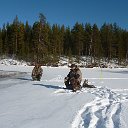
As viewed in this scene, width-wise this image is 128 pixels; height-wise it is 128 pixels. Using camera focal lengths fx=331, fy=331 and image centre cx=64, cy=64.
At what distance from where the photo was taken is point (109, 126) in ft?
26.0

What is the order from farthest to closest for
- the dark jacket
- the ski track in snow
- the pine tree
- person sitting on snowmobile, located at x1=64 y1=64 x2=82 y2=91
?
the pine tree → the dark jacket → person sitting on snowmobile, located at x1=64 y1=64 x2=82 y2=91 → the ski track in snow

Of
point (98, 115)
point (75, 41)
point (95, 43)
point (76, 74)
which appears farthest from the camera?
point (75, 41)

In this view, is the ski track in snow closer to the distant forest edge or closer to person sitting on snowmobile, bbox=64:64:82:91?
person sitting on snowmobile, bbox=64:64:82:91

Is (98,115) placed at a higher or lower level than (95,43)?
lower

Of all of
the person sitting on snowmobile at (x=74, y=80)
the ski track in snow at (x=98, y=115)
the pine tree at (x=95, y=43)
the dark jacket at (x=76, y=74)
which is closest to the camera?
the ski track in snow at (x=98, y=115)

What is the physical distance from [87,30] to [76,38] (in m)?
5.07

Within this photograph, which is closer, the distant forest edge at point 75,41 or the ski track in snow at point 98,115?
→ the ski track in snow at point 98,115

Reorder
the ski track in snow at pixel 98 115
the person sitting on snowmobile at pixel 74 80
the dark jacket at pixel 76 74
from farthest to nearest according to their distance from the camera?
the dark jacket at pixel 76 74 → the person sitting on snowmobile at pixel 74 80 → the ski track in snow at pixel 98 115

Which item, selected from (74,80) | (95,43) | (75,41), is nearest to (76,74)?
(74,80)

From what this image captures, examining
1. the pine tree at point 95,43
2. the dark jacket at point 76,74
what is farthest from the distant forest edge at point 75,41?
the dark jacket at point 76,74

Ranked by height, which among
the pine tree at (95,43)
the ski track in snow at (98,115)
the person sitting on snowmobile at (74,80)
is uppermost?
the pine tree at (95,43)

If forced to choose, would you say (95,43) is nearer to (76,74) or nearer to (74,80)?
(76,74)

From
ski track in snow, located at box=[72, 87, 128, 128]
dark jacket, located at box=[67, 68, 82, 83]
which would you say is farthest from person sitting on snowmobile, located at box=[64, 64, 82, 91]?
ski track in snow, located at box=[72, 87, 128, 128]

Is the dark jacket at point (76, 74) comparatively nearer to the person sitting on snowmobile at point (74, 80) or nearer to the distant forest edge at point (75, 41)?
the person sitting on snowmobile at point (74, 80)
